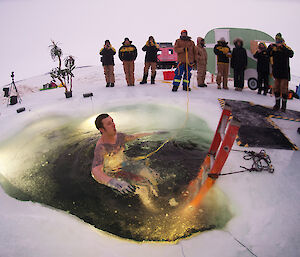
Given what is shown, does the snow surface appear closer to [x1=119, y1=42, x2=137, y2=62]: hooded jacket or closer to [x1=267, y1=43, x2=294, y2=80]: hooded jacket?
[x1=267, y1=43, x2=294, y2=80]: hooded jacket

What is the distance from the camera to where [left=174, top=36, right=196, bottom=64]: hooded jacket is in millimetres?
6121

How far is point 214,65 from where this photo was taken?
24.3 feet

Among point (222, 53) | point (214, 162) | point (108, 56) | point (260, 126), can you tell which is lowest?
point (260, 126)

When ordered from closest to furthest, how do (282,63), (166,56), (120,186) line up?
(120,186)
(282,63)
(166,56)

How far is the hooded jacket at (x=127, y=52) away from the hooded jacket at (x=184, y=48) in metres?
1.64

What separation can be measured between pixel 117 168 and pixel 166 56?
31.2 feet

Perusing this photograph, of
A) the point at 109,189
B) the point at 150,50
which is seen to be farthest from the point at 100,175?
the point at 150,50

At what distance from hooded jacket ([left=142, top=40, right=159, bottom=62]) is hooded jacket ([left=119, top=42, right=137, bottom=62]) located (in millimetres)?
380

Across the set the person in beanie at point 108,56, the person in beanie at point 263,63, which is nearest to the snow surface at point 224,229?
the person in beanie at point 263,63

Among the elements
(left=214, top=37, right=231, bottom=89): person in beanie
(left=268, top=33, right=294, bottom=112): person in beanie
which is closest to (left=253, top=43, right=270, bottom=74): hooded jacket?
(left=214, top=37, right=231, bottom=89): person in beanie

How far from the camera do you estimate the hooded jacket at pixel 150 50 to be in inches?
277

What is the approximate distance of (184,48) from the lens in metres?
6.12

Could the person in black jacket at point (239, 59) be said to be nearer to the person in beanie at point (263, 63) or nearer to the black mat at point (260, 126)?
the person in beanie at point (263, 63)

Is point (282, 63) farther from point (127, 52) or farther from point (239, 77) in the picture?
point (127, 52)
